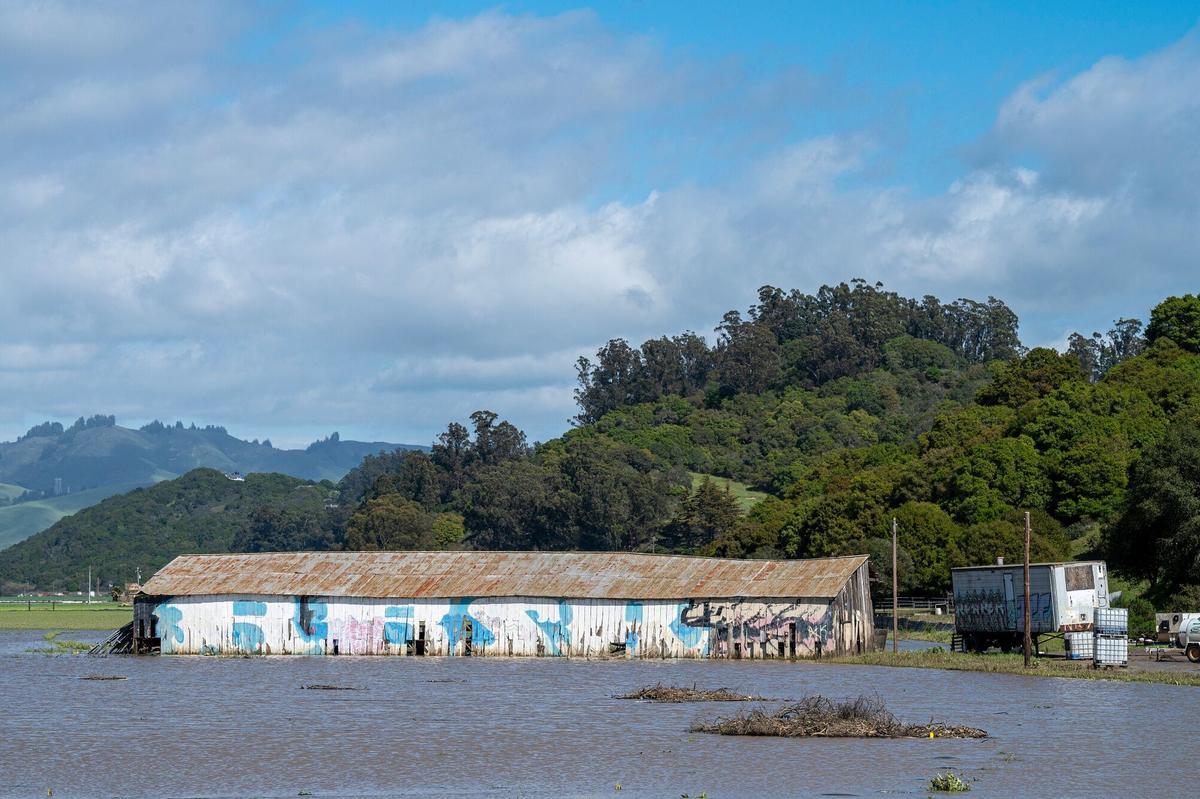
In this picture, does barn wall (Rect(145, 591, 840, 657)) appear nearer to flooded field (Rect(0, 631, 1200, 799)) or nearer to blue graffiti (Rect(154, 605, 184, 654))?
blue graffiti (Rect(154, 605, 184, 654))

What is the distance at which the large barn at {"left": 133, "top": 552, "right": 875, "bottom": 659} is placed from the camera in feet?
189

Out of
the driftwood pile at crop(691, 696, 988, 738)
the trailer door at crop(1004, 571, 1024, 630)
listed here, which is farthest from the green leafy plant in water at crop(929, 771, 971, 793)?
the trailer door at crop(1004, 571, 1024, 630)

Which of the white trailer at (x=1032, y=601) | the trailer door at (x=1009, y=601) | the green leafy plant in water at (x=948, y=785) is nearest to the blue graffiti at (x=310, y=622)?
the white trailer at (x=1032, y=601)

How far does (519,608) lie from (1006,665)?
19394mm

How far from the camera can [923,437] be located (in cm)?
11981

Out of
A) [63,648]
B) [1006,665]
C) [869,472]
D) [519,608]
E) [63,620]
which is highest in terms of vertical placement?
[869,472]

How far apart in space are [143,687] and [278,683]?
4.04 metres

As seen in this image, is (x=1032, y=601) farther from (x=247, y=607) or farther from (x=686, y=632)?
(x=247, y=607)

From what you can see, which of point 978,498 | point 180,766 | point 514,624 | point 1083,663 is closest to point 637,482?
point 978,498

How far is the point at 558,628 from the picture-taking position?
59906mm

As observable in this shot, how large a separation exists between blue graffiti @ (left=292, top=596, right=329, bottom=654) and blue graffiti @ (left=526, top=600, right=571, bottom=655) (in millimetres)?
8494

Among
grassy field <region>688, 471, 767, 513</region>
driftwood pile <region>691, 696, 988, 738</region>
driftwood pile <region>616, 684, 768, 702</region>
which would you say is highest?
grassy field <region>688, 471, 767, 513</region>

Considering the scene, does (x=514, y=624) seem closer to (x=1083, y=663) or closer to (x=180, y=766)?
(x=1083, y=663)

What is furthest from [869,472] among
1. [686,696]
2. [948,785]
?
[948,785]
